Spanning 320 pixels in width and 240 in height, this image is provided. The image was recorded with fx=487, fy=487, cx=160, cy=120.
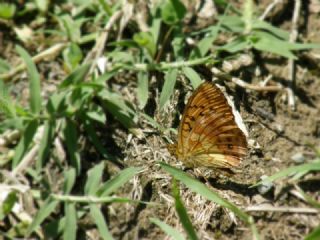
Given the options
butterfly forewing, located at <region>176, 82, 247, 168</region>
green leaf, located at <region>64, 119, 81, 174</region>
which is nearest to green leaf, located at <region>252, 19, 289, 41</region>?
green leaf, located at <region>64, 119, 81, 174</region>

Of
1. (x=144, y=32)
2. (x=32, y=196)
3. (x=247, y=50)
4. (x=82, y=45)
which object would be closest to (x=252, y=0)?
(x=247, y=50)

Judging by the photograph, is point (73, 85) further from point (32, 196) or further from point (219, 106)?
point (219, 106)

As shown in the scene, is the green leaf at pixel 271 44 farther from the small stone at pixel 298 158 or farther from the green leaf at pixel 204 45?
the small stone at pixel 298 158

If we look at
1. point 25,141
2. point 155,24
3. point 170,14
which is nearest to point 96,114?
point 25,141

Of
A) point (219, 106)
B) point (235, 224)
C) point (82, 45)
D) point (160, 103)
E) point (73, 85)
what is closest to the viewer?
point (219, 106)

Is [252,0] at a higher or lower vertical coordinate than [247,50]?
higher

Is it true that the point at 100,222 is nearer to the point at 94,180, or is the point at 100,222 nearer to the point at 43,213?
the point at 94,180

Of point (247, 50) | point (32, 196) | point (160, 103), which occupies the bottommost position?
point (32, 196)
